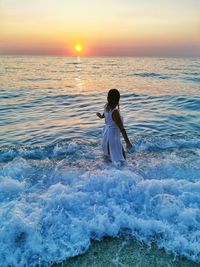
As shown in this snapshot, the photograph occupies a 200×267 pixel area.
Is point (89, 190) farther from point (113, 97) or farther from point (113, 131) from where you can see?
point (113, 97)

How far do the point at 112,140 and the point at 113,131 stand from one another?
0.22m

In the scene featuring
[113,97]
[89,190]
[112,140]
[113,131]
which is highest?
[113,97]

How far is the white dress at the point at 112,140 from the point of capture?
18.3ft

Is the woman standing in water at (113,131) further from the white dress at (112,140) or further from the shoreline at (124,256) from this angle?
the shoreline at (124,256)

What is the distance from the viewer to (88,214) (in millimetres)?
3941

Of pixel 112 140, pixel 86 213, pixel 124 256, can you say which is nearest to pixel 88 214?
pixel 86 213

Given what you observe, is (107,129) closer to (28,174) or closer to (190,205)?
(28,174)

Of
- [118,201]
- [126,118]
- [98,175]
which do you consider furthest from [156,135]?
[118,201]

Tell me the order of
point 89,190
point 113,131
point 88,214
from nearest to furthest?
point 88,214
point 89,190
point 113,131

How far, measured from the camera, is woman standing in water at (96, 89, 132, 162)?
5.22m

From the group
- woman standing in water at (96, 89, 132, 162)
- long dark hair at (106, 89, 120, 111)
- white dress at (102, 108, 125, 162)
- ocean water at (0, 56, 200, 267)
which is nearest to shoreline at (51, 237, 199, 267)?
ocean water at (0, 56, 200, 267)

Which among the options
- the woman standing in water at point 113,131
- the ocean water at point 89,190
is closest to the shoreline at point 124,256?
the ocean water at point 89,190

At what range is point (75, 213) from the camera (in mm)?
3992

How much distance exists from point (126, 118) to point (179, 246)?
7.76 m
